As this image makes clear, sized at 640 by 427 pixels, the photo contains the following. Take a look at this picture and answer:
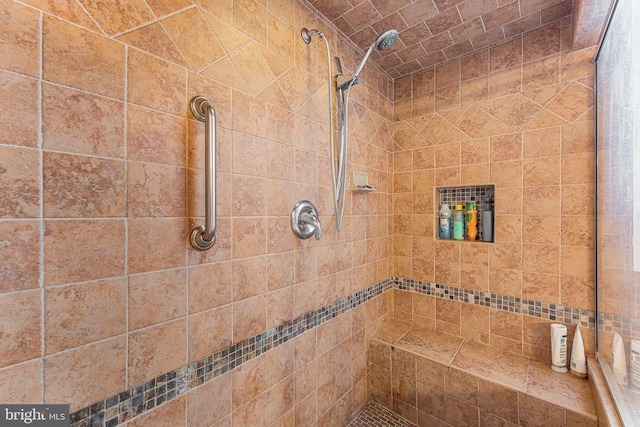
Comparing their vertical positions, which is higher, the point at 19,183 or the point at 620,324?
the point at 19,183

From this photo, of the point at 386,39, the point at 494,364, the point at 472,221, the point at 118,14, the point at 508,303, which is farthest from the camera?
the point at 472,221

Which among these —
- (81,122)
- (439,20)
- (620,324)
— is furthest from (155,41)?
(620,324)

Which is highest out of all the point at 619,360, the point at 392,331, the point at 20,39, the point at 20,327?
the point at 20,39

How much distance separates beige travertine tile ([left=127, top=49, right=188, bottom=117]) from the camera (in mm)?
704

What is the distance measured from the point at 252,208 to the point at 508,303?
1564 mm

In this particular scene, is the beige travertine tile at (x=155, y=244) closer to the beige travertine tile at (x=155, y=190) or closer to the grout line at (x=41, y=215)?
the beige travertine tile at (x=155, y=190)

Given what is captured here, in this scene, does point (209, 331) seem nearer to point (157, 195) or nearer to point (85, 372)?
point (85, 372)

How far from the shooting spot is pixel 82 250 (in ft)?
2.06

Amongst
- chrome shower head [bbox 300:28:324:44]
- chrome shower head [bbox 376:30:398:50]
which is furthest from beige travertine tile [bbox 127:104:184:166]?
chrome shower head [bbox 376:30:398:50]

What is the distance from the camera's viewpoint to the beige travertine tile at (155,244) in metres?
0.71

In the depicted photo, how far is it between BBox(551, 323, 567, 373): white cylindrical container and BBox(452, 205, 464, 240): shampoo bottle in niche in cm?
65

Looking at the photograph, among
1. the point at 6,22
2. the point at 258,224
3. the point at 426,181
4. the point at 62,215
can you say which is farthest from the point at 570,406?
the point at 6,22

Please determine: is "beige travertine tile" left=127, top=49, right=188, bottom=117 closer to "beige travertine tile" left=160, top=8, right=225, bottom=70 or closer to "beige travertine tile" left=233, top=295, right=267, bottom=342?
"beige travertine tile" left=160, top=8, right=225, bottom=70

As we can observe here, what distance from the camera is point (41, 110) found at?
58cm
